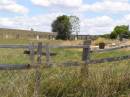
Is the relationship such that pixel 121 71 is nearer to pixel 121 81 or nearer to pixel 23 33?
pixel 121 81

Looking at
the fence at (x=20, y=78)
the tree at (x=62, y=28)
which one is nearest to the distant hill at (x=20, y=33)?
the tree at (x=62, y=28)

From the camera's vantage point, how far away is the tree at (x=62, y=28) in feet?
272

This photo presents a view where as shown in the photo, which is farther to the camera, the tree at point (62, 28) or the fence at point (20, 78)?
the tree at point (62, 28)

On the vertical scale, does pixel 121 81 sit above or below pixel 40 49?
below

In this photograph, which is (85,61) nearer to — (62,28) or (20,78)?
(20,78)

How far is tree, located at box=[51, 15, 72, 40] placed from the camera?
83044 mm

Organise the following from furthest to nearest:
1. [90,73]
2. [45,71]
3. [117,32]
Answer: [117,32] < [90,73] < [45,71]

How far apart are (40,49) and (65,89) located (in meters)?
1.07

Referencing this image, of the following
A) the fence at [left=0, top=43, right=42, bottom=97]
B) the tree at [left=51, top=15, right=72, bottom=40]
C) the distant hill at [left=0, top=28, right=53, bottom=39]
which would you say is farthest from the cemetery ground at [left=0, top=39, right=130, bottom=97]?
the distant hill at [left=0, top=28, right=53, bottom=39]

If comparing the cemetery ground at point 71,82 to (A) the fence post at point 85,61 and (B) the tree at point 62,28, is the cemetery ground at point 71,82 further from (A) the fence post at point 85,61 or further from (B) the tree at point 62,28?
(B) the tree at point 62,28

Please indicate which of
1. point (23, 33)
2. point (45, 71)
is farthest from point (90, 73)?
point (23, 33)

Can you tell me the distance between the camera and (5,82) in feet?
27.4

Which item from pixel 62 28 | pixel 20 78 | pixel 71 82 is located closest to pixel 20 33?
pixel 62 28

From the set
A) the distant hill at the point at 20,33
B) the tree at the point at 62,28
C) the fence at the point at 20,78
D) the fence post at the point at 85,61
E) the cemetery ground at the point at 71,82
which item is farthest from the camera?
the distant hill at the point at 20,33
